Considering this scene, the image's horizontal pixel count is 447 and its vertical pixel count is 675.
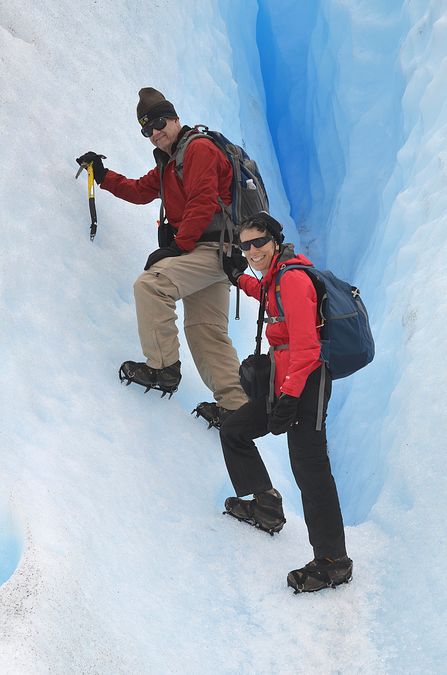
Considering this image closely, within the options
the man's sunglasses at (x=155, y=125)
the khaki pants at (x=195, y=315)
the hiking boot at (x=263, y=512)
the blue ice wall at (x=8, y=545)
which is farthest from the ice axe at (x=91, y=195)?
the blue ice wall at (x=8, y=545)

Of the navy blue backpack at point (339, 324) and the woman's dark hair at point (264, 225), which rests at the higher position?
the woman's dark hair at point (264, 225)

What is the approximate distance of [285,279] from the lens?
8.59 feet

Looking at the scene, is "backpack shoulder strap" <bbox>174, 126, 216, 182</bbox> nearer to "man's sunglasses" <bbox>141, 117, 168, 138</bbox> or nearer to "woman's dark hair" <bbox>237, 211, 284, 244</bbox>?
"man's sunglasses" <bbox>141, 117, 168, 138</bbox>

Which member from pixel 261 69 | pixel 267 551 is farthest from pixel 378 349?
pixel 261 69

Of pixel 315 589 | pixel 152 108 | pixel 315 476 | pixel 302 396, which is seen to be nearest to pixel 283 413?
pixel 302 396

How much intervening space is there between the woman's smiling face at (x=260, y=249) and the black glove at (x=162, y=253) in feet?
2.21

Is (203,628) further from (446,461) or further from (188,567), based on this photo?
(446,461)

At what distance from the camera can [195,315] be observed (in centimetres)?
363

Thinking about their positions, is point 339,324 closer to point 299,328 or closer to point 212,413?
point 299,328

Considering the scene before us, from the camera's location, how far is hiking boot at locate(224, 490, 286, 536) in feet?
10.4

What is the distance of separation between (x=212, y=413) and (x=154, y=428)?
0.37 m

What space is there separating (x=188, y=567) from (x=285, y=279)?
120 centimetres

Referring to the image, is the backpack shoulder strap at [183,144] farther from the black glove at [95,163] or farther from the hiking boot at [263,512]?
the hiking boot at [263,512]

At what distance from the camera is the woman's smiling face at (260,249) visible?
2756 millimetres
